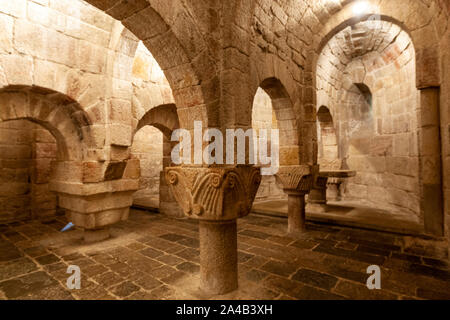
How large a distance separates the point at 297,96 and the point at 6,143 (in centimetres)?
582

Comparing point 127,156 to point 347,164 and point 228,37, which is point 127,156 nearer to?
point 228,37

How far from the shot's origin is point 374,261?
294cm

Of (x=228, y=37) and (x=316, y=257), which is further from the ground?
(x=228, y=37)

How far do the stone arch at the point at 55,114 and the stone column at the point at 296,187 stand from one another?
3067 mm

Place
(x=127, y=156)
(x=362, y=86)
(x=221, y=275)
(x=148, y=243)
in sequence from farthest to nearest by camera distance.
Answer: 1. (x=362, y=86)
2. (x=127, y=156)
3. (x=148, y=243)
4. (x=221, y=275)

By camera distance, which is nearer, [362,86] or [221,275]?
[221,275]

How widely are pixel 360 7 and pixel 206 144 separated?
397 centimetres

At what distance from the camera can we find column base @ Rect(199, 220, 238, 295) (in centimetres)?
222

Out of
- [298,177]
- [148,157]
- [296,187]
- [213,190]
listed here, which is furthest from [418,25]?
[148,157]

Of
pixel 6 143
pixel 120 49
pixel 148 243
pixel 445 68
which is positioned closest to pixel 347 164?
pixel 445 68

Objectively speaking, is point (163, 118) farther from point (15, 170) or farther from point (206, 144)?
point (206, 144)

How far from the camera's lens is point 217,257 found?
2.23 m

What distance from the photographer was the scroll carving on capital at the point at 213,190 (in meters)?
2.04

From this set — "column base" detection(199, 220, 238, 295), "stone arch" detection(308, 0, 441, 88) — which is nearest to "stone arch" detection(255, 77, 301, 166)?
"stone arch" detection(308, 0, 441, 88)
